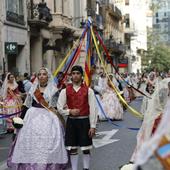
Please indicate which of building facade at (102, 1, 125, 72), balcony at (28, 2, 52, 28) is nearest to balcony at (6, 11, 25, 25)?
balcony at (28, 2, 52, 28)

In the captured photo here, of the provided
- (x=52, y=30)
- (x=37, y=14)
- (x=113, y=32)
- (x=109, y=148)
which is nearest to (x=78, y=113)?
(x=109, y=148)

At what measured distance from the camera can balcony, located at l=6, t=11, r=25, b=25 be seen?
2400 centimetres

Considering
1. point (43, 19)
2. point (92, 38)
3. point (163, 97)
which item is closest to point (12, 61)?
point (43, 19)

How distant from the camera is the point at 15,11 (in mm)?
25594

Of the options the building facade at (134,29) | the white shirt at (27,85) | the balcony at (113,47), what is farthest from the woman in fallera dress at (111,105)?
the building facade at (134,29)

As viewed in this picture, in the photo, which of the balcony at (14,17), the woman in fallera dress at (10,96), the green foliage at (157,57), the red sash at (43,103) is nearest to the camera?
the red sash at (43,103)

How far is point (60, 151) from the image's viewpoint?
6.88 metres

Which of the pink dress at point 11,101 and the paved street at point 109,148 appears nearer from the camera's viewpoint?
the paved street at point 109,148

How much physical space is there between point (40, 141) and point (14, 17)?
18742 mm

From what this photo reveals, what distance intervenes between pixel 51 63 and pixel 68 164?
26253 mm

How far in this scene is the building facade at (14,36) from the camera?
22.5m

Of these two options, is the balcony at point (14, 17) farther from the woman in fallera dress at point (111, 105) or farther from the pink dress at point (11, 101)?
the pink dress at point (11, 101)

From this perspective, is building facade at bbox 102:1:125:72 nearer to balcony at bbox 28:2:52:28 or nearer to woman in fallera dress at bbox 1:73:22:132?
balcony at bbox 28:2:52:28

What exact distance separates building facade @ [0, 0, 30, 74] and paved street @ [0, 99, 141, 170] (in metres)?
8.60
